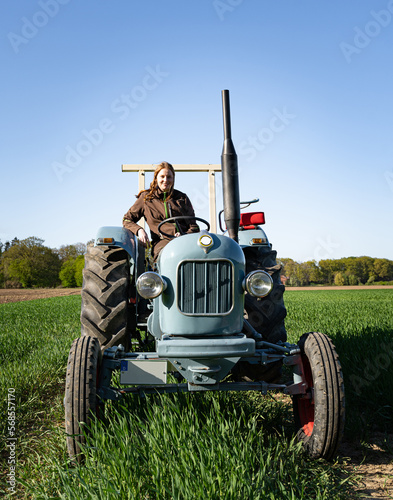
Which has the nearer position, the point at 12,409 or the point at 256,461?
the point at 256,461

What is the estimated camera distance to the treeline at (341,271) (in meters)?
50.1

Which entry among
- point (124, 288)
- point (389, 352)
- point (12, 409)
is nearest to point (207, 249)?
point (124, 288)

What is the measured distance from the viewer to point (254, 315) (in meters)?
3.16

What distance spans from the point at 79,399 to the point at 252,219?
7.68 feet

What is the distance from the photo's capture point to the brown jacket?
12.0ft

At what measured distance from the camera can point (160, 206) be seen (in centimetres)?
377

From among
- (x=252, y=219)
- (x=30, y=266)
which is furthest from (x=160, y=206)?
(x=30, y=266)

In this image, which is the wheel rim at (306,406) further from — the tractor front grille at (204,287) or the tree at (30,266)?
the tree at (30,266)

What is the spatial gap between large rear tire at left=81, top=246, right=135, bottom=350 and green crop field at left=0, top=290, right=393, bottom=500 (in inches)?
20.1

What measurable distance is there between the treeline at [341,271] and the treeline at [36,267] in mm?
27764

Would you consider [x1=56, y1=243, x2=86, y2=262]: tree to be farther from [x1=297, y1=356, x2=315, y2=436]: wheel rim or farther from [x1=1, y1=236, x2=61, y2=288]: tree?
[x1=297, y1=356, x2=315, y2=436]: wheel rim

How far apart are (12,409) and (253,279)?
2.01 meters

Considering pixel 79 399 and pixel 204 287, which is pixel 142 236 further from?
pixel 79 399

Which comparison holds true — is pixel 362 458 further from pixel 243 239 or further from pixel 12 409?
pixel 12 409
